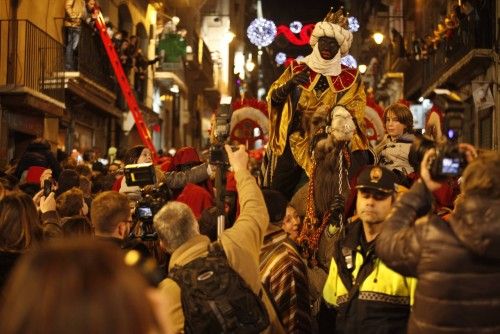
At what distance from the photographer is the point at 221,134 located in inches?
216

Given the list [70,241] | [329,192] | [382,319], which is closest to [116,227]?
[382,319]

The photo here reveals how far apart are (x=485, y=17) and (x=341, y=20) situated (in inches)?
562

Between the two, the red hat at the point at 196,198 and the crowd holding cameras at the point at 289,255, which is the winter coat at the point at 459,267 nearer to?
the crowd holding cameras at the point at 289,255

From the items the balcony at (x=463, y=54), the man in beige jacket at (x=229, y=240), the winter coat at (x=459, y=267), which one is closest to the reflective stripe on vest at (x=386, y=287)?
the man in beige jacket at (x=229, y=240)

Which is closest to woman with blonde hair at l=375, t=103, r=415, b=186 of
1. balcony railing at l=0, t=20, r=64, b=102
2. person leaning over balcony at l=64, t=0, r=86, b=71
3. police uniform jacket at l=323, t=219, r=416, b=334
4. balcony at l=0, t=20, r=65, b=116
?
police uniform jacket at l=323, t=219, r=416, b=334

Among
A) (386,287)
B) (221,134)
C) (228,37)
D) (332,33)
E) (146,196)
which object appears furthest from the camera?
(228,37)

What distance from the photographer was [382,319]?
4.79 meters

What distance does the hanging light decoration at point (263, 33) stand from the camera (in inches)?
571

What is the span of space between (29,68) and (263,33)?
549 centimetres

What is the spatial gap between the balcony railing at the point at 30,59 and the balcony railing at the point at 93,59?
56.4 inches

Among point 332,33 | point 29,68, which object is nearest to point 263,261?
point 332,33

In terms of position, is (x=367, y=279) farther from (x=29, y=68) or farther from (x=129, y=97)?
(x=29, y=68)

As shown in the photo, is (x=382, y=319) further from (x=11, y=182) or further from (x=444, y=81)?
(x=444, y=81)

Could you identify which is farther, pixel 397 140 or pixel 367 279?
pixel 397 140
